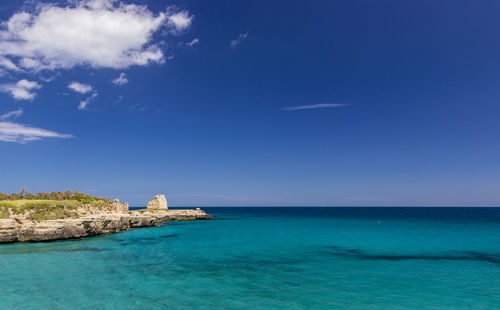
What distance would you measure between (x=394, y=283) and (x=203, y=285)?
46.9 ft

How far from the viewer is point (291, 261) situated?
2678cm

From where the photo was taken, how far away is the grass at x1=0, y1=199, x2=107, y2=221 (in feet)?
136

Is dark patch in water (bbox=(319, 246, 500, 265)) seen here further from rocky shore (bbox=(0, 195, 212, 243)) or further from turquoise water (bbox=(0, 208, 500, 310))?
rocky shore (bbox=(0, 195, 212, 243))

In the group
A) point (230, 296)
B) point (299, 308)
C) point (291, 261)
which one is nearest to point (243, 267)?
point (291, 261)

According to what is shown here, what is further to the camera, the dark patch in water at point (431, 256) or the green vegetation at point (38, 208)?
the green vegetation at point (38, 208)

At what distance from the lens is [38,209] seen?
44594 mm

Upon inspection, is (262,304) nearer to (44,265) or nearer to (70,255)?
(44,265)

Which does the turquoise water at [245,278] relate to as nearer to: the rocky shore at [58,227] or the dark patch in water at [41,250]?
the dark patch in water at [41,250]

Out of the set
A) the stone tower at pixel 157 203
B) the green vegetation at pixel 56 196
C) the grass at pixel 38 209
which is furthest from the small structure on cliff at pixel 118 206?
the stone tower at pixel 157 203

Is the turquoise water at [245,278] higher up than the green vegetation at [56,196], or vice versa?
the green vegetation at [56,196]

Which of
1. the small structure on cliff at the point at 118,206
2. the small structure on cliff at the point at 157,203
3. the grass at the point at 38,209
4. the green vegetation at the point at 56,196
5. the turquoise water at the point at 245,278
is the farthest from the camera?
the small structure on cliff at the point at 157,203

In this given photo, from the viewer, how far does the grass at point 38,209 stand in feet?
136

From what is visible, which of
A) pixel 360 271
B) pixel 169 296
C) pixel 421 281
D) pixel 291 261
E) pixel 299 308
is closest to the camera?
pixel 299 308

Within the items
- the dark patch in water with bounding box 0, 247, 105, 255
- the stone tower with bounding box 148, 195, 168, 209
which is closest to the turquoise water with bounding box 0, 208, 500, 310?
the dark patch in water with bounding box 0, 247, 105, 255
